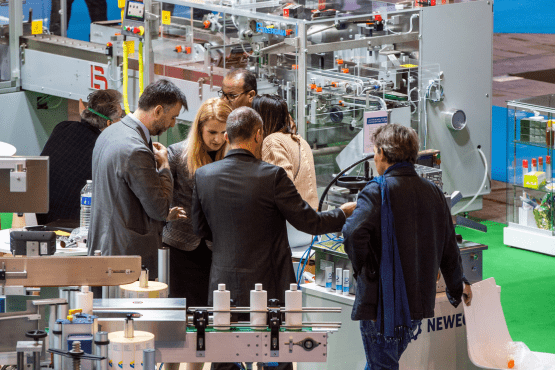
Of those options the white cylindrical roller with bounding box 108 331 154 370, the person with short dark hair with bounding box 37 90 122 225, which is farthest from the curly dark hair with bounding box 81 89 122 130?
the white cylindrical roller with bounding box 108 331 154 370

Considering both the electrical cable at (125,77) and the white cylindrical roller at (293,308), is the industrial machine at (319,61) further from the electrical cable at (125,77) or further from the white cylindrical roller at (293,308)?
the white cylindrical roller at (293,308)

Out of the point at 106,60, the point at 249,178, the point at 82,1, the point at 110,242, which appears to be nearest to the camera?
the point at 249,178

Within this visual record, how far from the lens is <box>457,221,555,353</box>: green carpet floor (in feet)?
16.0

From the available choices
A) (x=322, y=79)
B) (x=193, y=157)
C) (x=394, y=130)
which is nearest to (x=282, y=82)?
(x=322, y=79)

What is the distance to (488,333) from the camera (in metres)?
3.60

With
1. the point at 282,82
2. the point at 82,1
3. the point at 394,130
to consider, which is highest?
the point at 82,1

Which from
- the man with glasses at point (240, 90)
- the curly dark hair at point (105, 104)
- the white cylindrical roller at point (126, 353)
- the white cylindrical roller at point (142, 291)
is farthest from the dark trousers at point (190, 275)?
the white cylindrical roller at point (126, 353)

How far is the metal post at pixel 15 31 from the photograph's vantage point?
25.2ft

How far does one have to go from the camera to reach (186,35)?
6.12 meters

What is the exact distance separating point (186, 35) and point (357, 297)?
365 centimetres

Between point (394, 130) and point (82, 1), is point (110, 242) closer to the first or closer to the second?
point (394, 130)

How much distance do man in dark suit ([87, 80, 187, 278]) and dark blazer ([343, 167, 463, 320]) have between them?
0.82 metres

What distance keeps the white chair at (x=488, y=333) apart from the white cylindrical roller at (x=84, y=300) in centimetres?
182

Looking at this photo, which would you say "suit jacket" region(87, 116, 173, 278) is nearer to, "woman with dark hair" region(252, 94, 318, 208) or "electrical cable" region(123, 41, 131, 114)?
"woman with dark hair" region(252, 94, 318, 208)
